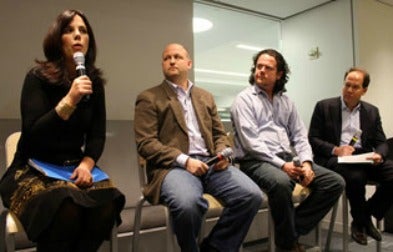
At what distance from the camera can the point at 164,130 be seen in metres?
1.98

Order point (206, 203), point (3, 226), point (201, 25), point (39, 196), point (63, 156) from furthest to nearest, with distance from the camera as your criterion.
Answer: point (201, 25)
point (206, 203)
point (63, 156)
point (3, 226)
point (39, 196)

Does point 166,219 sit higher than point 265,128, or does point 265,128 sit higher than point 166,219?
point 265,128

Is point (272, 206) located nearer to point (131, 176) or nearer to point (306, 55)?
point (131, 176)

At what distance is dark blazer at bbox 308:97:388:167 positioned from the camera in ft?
8.72

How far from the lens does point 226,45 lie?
3795mm

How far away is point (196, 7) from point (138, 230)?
2.28 metres

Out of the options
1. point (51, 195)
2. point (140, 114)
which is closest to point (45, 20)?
point (140, 114)

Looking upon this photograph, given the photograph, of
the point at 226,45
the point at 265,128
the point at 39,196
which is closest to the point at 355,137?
the point at 265,128

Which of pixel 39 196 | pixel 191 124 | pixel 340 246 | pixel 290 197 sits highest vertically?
pixel 191 124

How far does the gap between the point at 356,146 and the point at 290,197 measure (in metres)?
0.96

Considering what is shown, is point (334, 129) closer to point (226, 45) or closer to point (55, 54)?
point (226, 45)

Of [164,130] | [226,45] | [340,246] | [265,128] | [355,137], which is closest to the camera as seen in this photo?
[164,130]

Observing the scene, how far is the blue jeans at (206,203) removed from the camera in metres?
1.66

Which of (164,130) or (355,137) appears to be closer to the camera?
(164,130)
